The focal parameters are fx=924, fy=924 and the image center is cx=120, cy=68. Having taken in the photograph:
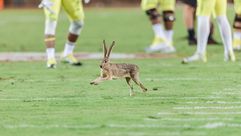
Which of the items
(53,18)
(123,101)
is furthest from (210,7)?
(123,101)

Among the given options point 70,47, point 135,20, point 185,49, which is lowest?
point 135,20

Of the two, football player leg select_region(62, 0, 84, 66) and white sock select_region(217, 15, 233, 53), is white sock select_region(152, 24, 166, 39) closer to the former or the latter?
football player leg select_region(62, 0, 84, 66)

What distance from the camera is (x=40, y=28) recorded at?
25.9 m

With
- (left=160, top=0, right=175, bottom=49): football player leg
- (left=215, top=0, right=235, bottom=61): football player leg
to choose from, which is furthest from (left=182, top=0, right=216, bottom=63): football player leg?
(left=160, top=0, right=175, bottom=49): football player leg

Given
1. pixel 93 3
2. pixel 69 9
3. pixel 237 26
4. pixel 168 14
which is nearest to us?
pixel 69 9

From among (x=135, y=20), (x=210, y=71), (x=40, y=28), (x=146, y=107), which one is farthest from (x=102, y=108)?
(x=135, y=20)

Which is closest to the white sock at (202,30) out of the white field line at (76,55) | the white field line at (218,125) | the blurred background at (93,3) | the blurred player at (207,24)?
the blurred player at (207,24)

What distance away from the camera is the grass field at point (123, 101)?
24.1 ft

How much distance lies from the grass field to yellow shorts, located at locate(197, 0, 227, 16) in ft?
2.40

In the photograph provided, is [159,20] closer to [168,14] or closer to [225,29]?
[168,14]

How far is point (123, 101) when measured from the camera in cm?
895

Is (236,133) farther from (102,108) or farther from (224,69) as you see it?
(224,69)

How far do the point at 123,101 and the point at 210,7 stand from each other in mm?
4098

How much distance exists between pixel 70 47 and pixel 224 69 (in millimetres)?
2656
